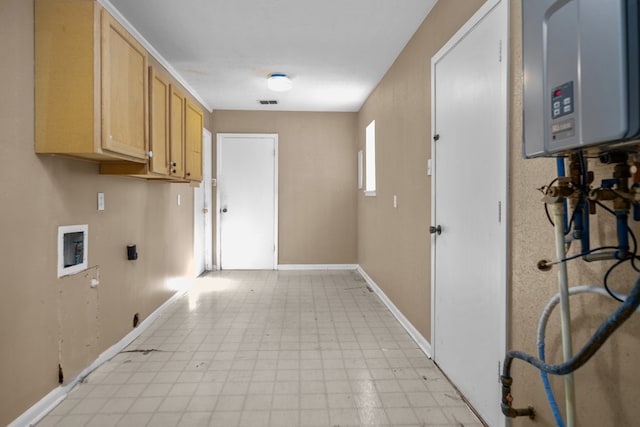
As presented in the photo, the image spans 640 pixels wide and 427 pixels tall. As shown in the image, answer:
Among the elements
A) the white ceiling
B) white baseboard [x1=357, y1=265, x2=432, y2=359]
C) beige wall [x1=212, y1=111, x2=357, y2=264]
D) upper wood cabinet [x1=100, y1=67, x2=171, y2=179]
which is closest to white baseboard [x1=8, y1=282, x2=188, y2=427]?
upper wood cabinet [x1=100, y1=67, x2=171, y2=179]

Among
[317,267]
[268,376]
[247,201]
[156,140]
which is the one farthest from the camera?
[317,267]

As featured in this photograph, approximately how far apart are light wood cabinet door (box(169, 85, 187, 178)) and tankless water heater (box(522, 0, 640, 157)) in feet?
9.06

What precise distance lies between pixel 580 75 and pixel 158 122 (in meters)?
2.74

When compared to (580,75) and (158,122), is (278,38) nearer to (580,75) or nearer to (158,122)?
(158,122)

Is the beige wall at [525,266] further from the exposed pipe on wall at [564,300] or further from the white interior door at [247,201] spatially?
the white interior door at [247,201]

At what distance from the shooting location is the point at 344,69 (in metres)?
4.03

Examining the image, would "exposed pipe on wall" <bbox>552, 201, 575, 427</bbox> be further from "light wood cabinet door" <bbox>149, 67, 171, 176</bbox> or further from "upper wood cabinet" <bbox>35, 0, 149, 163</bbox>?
"light wood cabinet door" <bbox>149, 67, 171, 176</bbox>

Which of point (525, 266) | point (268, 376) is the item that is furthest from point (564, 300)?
point (268, 376)

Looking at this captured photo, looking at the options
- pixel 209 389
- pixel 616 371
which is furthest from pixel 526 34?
pixel 209 389

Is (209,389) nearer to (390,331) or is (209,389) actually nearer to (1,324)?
(1,324)

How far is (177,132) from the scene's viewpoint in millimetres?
3338

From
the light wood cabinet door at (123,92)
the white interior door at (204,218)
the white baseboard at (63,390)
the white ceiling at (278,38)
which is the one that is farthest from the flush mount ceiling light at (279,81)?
the white baseboard at (63,390)

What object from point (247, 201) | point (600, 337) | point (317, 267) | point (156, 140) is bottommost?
point (317, 267)

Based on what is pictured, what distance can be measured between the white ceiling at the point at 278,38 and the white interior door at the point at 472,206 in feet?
2.29
